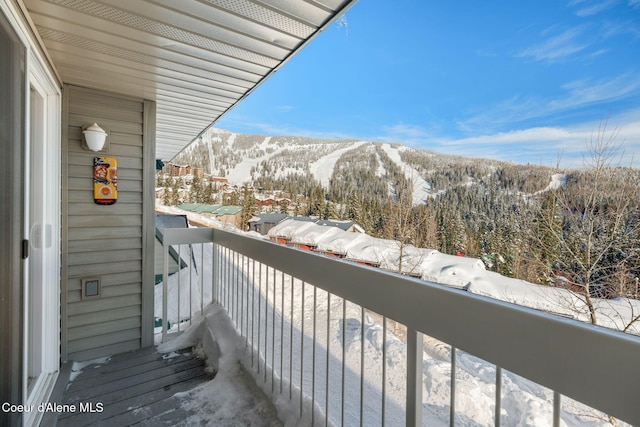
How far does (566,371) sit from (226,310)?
2502 mm

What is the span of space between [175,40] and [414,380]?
87.6 inches

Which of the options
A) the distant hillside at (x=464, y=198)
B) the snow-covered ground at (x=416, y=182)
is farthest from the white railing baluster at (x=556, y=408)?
the snow-covered ground at (x=416, y=182)

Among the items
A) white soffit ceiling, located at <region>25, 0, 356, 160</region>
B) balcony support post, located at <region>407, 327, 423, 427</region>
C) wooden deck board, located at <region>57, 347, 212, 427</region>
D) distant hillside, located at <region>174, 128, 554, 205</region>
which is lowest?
wooden deck board, located at <region>57, 347, 212, 427</region>

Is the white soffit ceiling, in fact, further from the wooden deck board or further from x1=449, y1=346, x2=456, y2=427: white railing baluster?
the wooden deck board

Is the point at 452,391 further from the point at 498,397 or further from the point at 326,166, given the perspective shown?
the point at 326,166

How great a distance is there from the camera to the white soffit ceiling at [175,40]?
1596mm

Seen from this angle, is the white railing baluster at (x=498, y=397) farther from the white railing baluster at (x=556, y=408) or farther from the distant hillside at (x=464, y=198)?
the distant hillside at (x=464, y=198)

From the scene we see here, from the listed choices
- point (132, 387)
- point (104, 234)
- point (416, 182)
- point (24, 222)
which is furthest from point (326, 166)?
point (24, 222)

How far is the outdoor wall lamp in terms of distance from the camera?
2525 mm

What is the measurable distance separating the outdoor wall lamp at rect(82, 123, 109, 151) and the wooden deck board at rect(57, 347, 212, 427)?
1820 millimetres

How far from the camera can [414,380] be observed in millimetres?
1054

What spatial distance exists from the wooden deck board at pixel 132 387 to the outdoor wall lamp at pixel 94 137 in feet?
5.97

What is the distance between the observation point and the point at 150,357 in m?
2.66

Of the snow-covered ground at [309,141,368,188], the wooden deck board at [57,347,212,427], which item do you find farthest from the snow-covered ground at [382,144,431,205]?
the wooden deck board at [57,347,212,427]
